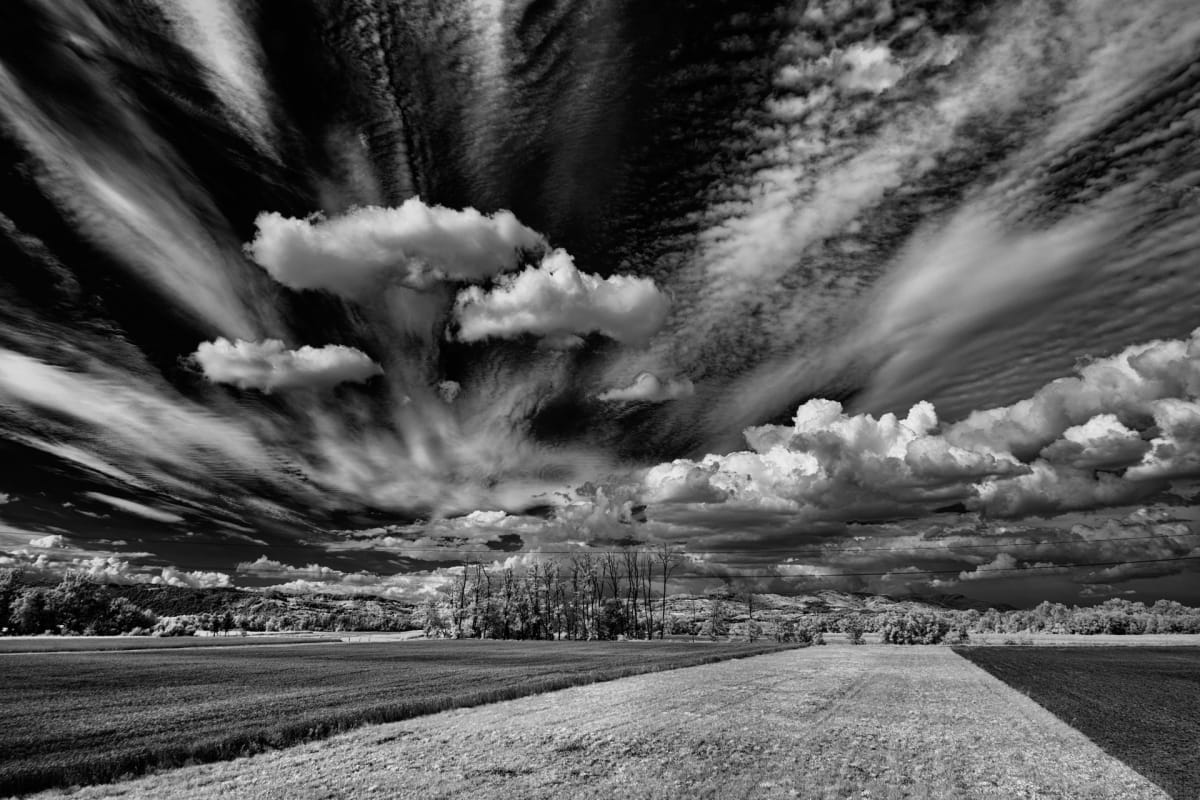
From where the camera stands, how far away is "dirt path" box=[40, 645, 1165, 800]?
16219 millimetres

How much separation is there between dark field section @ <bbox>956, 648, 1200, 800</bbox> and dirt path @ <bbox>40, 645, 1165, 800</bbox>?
1248 millimetres

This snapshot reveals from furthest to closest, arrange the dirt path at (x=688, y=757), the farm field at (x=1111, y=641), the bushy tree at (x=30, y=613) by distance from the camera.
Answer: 1. the bushy tree at (x=30, y=613)
2. the farm field at (x=1111, y=641)
3. the dirt path at (x=688, y=757)

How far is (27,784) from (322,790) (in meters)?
8.33

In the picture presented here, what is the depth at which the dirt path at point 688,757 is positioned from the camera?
16219 millimetres

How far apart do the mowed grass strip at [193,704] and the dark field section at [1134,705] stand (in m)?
29.8

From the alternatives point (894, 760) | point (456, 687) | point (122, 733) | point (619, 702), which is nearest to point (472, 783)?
point (894, 760)

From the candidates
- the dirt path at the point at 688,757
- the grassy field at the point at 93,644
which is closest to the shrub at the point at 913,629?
the dirt path at the point at 688,757

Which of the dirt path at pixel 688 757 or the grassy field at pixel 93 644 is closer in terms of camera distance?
the dirt path at pixel 688 757

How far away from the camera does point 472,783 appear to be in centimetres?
1653

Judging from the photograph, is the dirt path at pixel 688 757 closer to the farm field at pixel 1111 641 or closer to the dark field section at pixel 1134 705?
the dark field section at pixel 1134 705

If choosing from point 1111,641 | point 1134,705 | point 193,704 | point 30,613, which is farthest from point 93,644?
point 1111,641

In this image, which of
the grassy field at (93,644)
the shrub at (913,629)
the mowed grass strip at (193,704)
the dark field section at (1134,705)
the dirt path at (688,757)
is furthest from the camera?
the shrub at (913,629)

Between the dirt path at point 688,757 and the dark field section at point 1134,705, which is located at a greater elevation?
the dirt path at point 688,757

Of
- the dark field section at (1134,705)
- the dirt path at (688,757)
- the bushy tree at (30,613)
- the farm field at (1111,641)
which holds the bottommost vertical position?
the farm field at (1111,641)
